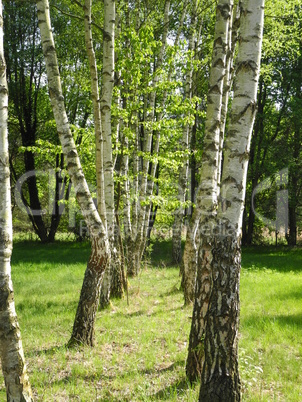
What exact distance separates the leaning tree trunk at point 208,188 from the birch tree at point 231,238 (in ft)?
1.85

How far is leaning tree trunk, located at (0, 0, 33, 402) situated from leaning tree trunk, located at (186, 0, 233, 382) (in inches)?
76.6

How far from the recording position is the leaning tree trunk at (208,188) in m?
4.24

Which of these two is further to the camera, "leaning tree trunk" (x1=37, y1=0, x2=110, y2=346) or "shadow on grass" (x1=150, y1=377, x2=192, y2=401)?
"leaning tree trunk" (x1=37, y1=0, x2=110, y2=346)

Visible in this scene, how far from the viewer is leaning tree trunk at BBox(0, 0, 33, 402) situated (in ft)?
9.93

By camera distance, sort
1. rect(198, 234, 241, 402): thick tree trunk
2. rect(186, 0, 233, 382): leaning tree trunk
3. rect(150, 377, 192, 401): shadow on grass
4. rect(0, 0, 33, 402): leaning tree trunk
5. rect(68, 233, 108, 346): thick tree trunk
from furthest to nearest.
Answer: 1. rect(68, 233, 108, 346): thick tree trunk
2. rect(186, 0, 233, 382): leaning tree trunk
3. rect(150, 377, 192, 401): shadow on grass
4. rect(198, 234, 241, 402): thick tree trunk
5. rect(0, 0, 33, 402): leaning tree trunk

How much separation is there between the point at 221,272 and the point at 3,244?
186 centimetres

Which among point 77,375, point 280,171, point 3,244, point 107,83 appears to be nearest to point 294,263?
point 280,171

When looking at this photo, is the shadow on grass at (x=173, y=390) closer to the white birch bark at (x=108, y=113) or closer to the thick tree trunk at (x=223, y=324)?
the thick tree trunk at (x=223, y=324)

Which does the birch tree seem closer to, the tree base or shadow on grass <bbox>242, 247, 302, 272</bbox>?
the tree base

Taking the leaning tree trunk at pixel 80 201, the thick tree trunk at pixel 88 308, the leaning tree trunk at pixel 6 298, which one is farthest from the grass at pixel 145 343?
the leaning tree trunk at pixel 6 298

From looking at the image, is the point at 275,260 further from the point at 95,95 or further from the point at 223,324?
the point at 223,324

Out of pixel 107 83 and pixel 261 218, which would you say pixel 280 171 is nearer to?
pixel 261 218

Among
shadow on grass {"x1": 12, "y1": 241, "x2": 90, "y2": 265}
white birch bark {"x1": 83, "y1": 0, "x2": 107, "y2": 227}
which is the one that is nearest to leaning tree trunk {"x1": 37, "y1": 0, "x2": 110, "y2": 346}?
white birch bark {"x1": 83, "y1": 0, "x2": 107, "y2": 227}

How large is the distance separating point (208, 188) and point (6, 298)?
9.62ft
